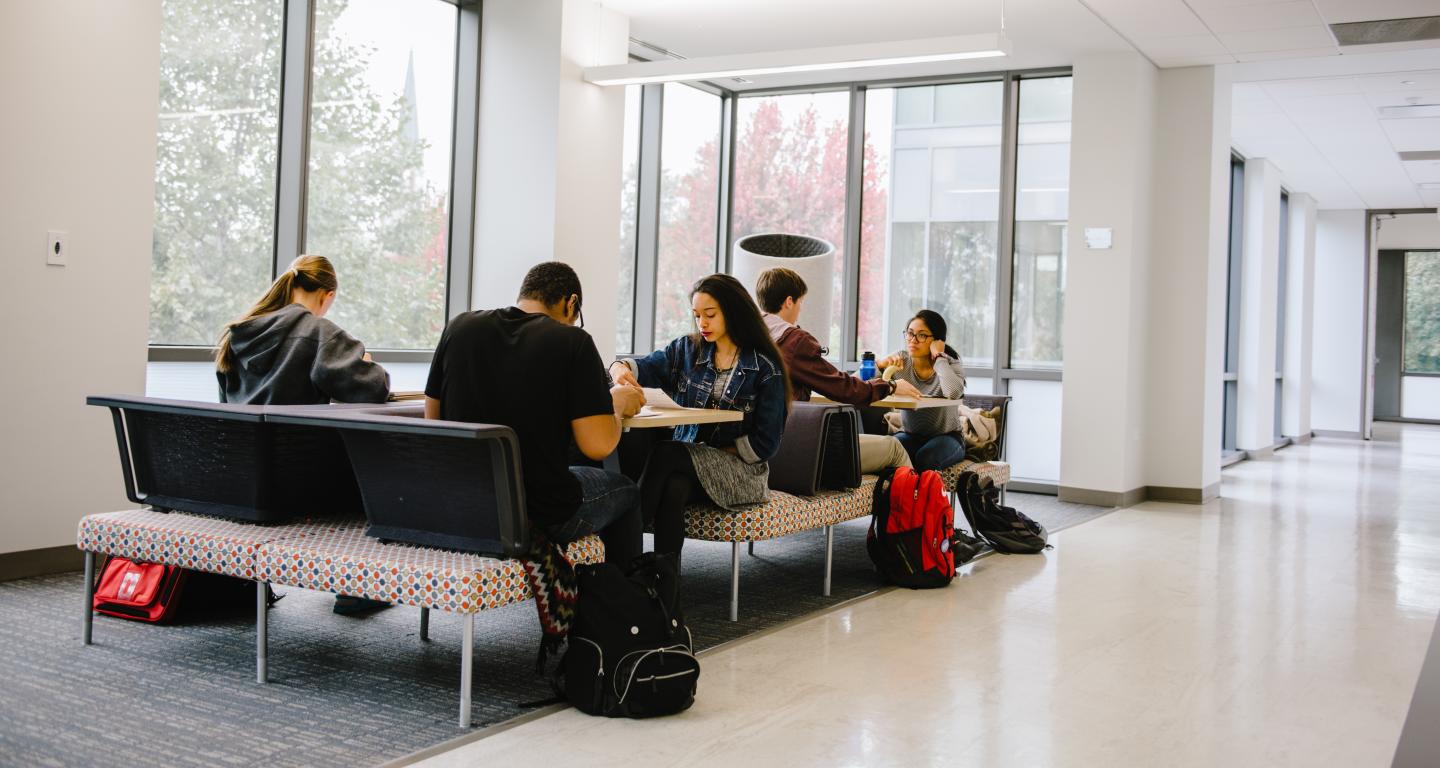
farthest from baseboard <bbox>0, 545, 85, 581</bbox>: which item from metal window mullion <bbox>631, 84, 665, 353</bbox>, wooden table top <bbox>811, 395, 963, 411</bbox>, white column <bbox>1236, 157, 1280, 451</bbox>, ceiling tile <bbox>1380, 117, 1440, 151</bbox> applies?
white column <bbox>1236, 157, 1280, 451</bbox>

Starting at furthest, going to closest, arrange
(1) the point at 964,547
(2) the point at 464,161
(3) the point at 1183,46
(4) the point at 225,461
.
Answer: (3) the point at 1183,46, (2) the point at 464,161, (1) the point at 964,547, (4) the point at 225,461

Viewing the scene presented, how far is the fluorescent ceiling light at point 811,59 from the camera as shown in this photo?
236 inches

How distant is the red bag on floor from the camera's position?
3.80 metres

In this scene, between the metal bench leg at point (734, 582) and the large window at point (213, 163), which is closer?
the metal bench leg at point (734, 582)

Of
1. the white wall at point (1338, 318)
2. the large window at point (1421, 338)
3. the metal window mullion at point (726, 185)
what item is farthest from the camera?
the large window at point (1421, 338)

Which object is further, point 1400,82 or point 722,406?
point 1400,82

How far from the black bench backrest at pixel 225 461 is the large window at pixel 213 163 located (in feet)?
5.96

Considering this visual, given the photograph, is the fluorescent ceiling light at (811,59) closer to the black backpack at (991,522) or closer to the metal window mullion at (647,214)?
the metal window mullion at (647,214)

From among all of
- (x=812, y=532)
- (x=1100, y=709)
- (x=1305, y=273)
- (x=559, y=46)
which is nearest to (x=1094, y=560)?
(x=812, y=532)

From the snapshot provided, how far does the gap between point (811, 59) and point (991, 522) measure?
2.64 meters

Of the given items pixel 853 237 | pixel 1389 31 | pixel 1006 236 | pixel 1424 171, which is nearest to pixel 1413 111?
pixel 1389 31

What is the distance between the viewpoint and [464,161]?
6.88 m

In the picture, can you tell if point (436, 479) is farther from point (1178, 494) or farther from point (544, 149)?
point (1178, 494)

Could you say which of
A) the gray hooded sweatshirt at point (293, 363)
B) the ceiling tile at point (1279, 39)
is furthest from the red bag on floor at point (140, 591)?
the ceiling tile at point (1279, 39)
